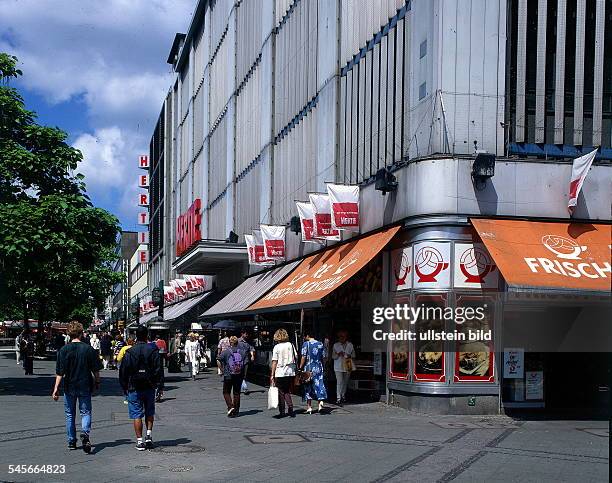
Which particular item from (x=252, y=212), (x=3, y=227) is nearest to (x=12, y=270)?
(x=3, y=227)

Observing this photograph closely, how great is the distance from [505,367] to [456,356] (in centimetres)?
104

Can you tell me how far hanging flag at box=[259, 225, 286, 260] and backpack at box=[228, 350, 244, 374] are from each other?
12.9m

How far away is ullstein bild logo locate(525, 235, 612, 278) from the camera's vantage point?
15.4 meters

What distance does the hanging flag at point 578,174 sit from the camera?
1670cm

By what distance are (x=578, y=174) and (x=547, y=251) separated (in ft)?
5.99

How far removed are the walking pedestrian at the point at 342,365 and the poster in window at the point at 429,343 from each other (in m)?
2.48

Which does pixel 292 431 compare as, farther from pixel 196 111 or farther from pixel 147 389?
pixel 196 111

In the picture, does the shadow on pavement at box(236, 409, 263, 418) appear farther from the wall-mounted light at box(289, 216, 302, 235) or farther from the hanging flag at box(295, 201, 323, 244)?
the wall-mounted light at box(289, 216, 302, 235)

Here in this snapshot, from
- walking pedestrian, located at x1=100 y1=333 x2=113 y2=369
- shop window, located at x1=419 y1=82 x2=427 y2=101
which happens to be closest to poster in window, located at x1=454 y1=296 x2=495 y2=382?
shop window, located at x1=419 y1=82 x2=427 y2=101

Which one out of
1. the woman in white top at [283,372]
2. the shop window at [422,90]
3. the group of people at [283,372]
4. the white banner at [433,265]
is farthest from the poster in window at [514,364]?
the shop window at [422,90]

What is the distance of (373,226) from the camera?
67.5 feet

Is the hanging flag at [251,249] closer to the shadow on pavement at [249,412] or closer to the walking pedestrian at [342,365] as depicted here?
the walking pedestrian at [342,365]

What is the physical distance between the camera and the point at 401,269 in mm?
18516

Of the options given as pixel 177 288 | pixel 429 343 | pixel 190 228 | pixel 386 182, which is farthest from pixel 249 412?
pixel 177 288
